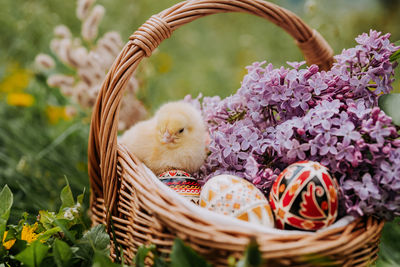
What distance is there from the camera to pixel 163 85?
92.8 inches

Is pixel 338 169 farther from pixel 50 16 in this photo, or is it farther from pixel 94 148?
pixel 50 16

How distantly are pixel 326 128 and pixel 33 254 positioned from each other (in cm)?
75

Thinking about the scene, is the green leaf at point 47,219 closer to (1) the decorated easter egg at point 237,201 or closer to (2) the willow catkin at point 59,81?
(1) the decorated easter egg at point 237,201

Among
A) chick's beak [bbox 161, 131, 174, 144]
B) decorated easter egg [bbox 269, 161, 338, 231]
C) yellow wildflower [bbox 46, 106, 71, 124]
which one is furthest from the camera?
yellow wildflower [bbox 46, 106, 71, 124]

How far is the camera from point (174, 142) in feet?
3.34

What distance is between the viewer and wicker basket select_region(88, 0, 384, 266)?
665 mm

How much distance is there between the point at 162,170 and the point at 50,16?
1.59 m

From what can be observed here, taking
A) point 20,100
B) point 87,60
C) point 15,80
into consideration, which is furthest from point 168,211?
point 15,80

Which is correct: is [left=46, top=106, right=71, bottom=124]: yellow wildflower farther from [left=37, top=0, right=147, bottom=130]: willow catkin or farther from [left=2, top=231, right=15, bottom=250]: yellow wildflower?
[left=2, top=231, right=15, bottom=250]: yellow wildflower

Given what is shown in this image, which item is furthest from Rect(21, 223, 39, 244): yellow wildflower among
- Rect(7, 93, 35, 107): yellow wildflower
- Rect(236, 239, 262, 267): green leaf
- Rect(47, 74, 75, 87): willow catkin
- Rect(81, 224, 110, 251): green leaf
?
Rect(7, 93, 35, 107): yellow wildflower

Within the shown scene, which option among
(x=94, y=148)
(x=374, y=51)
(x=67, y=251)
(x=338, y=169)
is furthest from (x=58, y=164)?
(x=374, y=51)

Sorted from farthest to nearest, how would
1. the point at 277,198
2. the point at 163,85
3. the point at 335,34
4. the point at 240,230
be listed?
the point at 163,85 → the point at 335,34 → the point at 277,198 → the point at 240,230

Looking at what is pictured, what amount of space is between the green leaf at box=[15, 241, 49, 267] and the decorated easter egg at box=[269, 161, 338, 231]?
0.57m

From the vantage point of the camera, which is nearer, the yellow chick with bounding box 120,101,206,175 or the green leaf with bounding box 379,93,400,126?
the green leaf with bounding box 379,93,400,126
